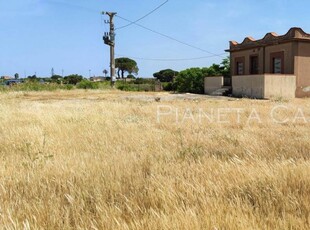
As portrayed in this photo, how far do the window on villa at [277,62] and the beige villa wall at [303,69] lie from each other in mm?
1267

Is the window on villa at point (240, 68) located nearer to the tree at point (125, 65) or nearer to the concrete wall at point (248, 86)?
the concrete wall at point (248, 86)

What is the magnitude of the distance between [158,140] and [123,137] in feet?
2.18

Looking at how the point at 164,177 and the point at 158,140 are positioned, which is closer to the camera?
the point at 164,177

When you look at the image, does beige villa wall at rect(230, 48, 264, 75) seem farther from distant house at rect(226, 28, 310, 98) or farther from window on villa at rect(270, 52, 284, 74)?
window on villa at rect(270, 52, 284, 74)

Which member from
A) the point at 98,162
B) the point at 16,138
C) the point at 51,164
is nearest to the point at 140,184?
the point at 98,162

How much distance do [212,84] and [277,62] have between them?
21.7 feet

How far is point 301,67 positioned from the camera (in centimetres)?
2402

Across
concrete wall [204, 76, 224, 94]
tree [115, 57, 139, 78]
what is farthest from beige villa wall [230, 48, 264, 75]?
tree [115, 57, 139, 78]

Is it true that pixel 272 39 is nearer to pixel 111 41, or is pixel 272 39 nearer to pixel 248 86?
pixel 248 86

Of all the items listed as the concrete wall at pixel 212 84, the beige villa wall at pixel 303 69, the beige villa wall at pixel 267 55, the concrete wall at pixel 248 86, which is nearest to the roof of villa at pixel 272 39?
the beige villa wall at pixel 267 55

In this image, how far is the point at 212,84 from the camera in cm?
3083

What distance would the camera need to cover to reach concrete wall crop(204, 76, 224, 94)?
29.7 meters

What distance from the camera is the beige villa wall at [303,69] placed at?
23.8 m

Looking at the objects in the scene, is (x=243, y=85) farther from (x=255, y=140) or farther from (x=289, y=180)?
(x=289, y=180)
